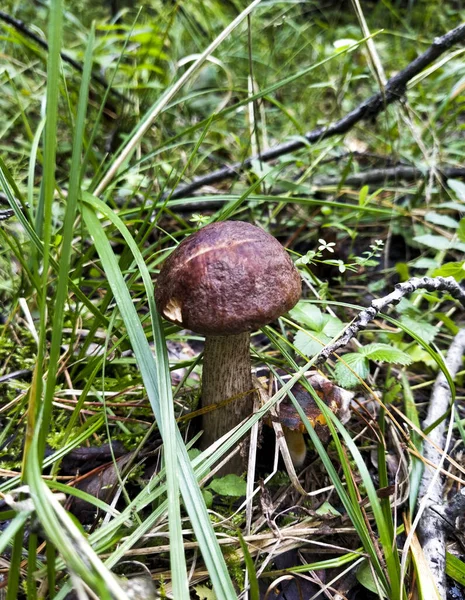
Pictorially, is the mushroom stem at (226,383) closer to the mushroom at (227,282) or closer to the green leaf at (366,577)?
the mushroom at (227,282)

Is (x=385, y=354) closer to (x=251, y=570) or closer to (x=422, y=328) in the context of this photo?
(x=422, y=328)

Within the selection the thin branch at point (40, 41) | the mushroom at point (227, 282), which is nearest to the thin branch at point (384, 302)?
the mushroom at point (227, 282)

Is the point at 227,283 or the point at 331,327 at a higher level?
the point at 227,283

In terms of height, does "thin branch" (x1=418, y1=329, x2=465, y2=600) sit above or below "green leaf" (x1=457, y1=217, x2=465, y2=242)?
below

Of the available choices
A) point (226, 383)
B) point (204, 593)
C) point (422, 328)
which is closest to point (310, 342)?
point (226, 383)

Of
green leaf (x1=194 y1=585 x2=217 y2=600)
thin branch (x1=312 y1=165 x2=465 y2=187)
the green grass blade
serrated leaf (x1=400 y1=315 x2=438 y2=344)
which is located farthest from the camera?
thin branch (x1=312 y1=165 x2=465 y2=187)

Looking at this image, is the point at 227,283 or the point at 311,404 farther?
the point at 311,404

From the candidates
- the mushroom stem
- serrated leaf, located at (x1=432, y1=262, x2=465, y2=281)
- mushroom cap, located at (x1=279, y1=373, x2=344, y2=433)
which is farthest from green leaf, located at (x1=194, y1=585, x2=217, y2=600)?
serrated leaf, located at (x1=432, y1=262, x2=465, y2=281)

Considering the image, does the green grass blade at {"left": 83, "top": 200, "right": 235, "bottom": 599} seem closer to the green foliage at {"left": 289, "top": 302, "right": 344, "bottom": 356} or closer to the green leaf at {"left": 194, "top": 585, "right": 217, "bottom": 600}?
the green leaf at {"left": 194, "top": 585, "right": 217, "bottom": 600}
